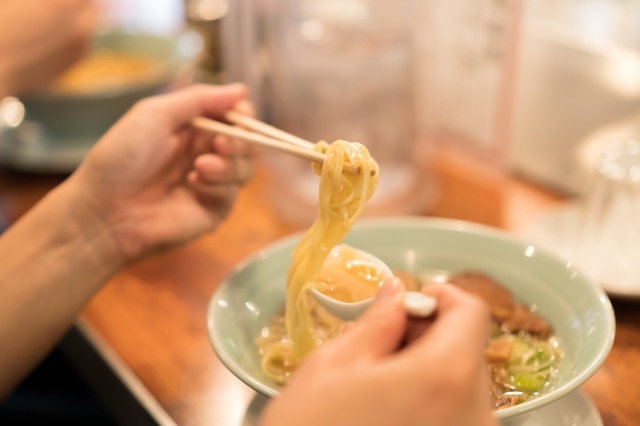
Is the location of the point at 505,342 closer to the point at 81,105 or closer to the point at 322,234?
the point at 322,234

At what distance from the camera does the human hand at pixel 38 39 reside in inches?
56.8

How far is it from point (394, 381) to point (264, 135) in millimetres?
558

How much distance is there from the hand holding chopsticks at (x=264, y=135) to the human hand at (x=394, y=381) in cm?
31

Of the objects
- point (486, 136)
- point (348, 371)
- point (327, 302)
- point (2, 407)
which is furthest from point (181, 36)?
point (348, 371)

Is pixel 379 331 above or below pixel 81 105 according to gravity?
above

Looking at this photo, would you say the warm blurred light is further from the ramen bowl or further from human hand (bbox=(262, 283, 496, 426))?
human hand (bbox=(262, 283, 496, 426))

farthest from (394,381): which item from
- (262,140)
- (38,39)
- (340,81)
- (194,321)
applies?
(38,39)

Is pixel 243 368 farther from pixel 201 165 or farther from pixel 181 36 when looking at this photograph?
pixel 181 36

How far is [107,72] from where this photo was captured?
189cm

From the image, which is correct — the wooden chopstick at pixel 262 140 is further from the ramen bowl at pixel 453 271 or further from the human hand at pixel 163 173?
the ramen bowl at pixel 453 271

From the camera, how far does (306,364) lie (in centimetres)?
61

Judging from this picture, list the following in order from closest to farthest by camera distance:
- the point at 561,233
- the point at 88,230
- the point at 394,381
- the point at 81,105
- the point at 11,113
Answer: the point at 394,381 → the point at 88,230 → the point at 561,233 → the point at 81,105 → the point at 11,113

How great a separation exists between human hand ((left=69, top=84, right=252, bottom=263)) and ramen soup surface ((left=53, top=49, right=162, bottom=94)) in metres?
0.57

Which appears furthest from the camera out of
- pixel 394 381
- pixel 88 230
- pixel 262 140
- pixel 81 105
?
pixel 81 105
